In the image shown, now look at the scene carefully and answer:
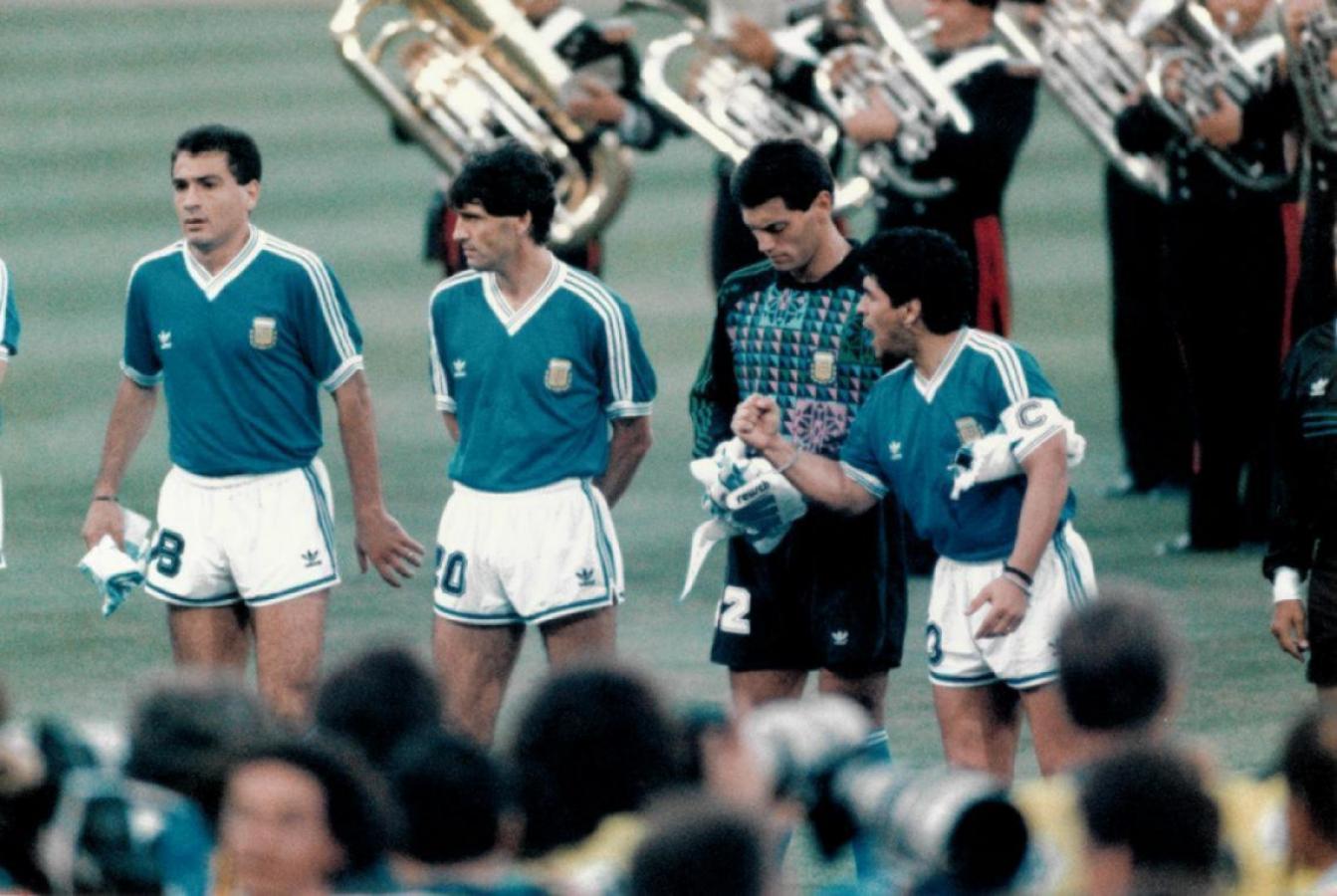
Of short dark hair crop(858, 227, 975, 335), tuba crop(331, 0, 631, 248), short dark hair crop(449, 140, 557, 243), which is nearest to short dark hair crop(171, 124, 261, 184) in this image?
short dark hair crop(449, 140, 557, 243)

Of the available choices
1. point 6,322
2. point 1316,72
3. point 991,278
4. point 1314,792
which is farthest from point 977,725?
point 991,278

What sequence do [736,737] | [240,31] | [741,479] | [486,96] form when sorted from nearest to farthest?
[736,737]
[741,479]
[486,96]
[240,31]

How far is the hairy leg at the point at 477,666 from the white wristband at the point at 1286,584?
6.23 ft

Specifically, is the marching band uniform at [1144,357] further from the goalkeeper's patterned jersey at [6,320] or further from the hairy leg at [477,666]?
the goalkeeper's patterned jersey at [6,320]

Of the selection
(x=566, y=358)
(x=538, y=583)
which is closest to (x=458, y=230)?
(x=566, y=358)

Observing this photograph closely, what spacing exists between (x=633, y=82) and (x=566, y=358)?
199 inches

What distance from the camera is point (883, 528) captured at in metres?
7.77

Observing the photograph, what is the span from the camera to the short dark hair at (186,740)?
5.04 meters

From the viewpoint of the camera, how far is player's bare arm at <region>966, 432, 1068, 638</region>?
274 inches

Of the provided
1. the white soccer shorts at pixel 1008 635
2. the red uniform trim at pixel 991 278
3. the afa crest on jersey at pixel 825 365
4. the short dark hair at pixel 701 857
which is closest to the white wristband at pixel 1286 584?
the white soccer shorts at pixel 1008 635

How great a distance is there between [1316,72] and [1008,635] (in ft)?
13.1

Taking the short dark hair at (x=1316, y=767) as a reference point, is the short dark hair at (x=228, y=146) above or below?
above

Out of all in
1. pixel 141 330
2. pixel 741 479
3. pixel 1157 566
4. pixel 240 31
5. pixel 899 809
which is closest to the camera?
pixel 899 809

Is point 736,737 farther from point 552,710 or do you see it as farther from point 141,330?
point 141,330
